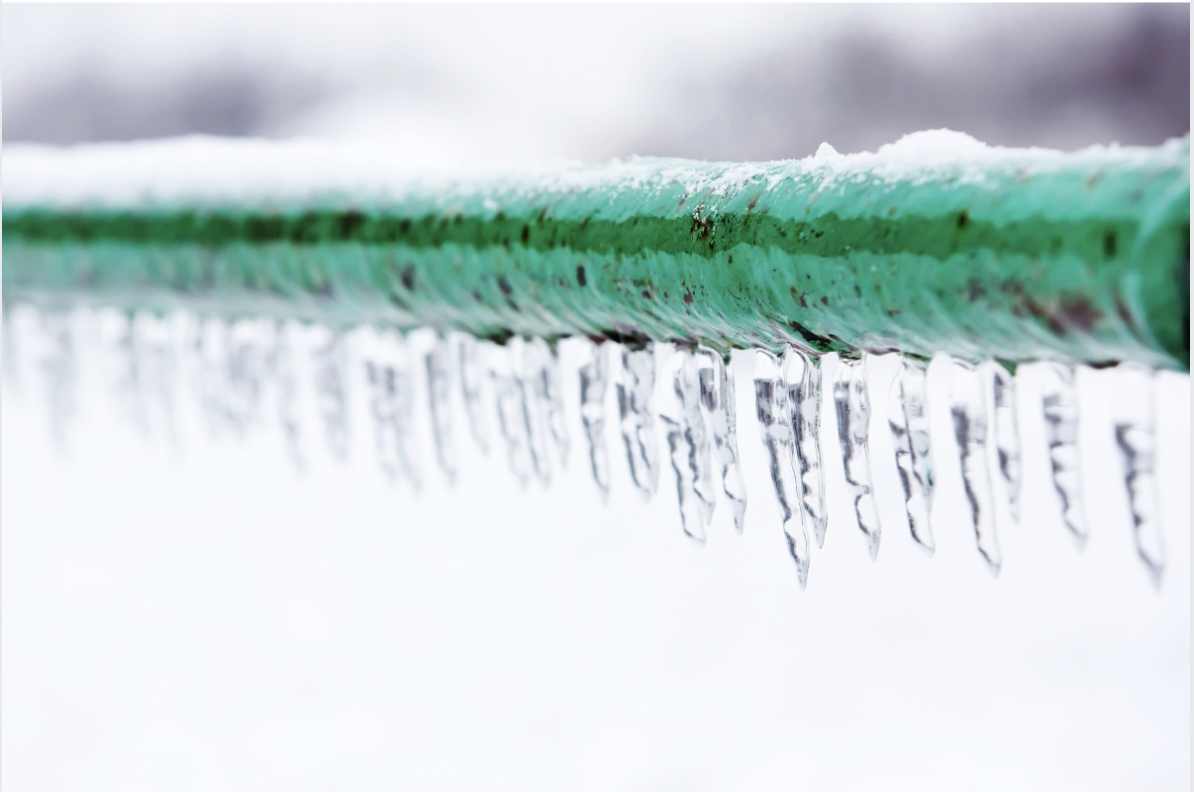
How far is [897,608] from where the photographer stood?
230 cm

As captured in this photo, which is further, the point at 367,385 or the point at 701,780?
the point at 701,780

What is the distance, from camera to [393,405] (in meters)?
1.52

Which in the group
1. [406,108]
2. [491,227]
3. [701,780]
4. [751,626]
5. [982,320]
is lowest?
[701,780]

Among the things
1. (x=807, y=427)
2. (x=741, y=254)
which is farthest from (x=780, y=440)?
(x=741, y=254)

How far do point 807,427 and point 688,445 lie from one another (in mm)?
141

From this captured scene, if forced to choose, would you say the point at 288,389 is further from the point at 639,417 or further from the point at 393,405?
the point at 639,417

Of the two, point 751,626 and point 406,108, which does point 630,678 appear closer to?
point 751,626

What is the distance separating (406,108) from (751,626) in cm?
795

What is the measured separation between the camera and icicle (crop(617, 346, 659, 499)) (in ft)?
3.72

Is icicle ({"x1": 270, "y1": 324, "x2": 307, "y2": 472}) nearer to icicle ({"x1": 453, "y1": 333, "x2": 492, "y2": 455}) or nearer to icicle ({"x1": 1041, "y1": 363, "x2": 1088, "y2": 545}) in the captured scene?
icicle ({"x1": 453, "y1": 333, "x2": 492, "y2": 455})

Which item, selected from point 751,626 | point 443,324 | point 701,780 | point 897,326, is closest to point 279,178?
point 443,324

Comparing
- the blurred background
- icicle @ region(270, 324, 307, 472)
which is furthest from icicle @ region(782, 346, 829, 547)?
the blurred background

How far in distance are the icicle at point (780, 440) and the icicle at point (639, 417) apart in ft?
0.42

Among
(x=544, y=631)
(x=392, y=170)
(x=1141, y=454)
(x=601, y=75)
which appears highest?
(x=601, y=75)
